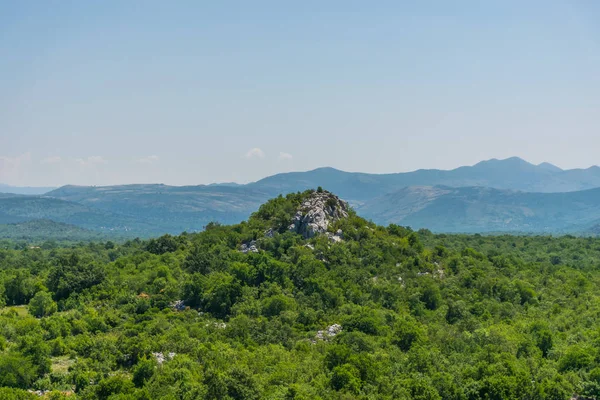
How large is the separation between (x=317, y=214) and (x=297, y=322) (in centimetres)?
3259

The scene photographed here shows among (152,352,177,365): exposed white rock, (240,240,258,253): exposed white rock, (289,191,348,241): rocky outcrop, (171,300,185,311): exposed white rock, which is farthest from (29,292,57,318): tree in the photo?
(289,191,348,241): rocky outcrop

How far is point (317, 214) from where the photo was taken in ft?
308

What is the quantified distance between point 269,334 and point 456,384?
21803 millimetres

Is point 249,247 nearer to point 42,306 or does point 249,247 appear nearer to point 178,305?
point 178,305

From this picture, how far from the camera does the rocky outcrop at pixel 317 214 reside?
301ft

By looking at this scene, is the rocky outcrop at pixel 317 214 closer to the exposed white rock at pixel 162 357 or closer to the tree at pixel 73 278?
the tree at pixel 73 278

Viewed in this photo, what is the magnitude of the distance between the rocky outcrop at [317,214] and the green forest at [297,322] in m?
1.66

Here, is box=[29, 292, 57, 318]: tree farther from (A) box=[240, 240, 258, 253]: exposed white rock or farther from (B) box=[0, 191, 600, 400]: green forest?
(A) box=[240, 240, 258, 253]: exposed white rock

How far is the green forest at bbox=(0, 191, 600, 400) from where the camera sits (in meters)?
43.8

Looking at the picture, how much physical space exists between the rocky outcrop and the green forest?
166cm

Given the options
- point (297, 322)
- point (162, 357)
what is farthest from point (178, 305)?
point (162, 357)

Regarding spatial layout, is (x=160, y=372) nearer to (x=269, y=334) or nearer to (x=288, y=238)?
(x=269, y=334)

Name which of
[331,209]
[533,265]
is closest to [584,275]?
[533,265]

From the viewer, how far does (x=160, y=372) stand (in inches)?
1781
